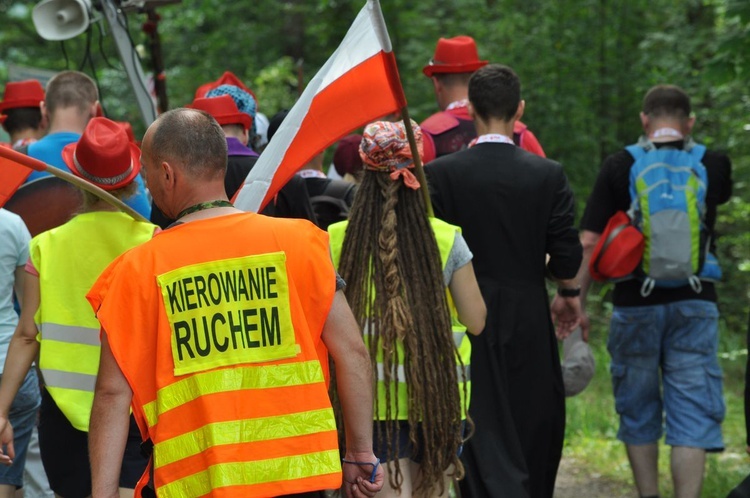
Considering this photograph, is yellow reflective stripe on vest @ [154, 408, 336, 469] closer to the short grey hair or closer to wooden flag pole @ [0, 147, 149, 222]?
the short grey hair

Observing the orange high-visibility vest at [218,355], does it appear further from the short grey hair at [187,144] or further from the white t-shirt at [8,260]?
the white t-shirt at [8,260]

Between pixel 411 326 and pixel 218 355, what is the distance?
1.47 m

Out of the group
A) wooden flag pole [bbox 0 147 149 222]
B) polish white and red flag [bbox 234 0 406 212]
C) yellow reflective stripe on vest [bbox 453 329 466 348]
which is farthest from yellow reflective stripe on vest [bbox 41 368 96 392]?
yellow reflective stripe on vest [bbox 453 329 466 348]

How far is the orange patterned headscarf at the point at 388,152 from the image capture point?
4.83 metres

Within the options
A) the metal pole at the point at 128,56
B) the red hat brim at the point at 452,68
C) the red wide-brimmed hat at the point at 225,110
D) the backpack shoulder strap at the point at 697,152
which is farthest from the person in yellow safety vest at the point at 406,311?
the metal pole at the point at 128,56

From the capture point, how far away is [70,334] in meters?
4.54

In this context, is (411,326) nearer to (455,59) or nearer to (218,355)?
(218,355)

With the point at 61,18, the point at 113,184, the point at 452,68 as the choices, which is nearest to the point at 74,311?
the point at 113,184

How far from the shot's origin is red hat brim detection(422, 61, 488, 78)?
6941mm

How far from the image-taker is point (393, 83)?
435cm

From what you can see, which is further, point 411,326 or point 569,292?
point 569,292

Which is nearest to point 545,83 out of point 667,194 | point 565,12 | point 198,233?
point 565,12

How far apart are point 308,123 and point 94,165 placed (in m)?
0.91

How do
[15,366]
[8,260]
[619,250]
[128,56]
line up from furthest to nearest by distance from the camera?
[128,56] < [619,250] < [8,260] < [15,366]
